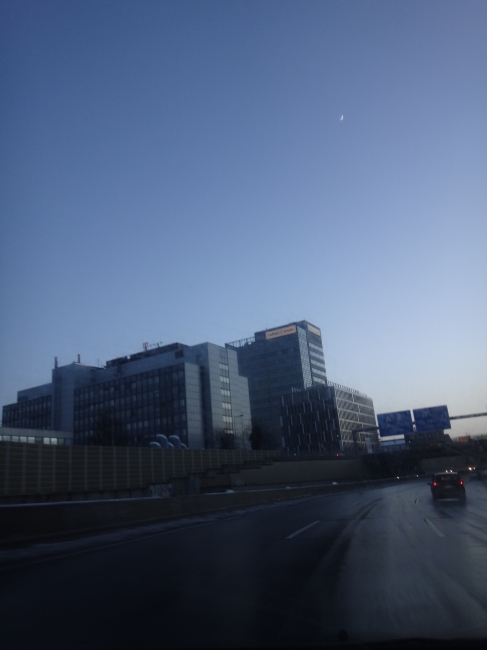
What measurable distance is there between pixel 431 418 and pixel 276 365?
126731mm

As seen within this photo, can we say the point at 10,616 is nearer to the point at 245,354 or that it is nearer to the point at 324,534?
the point at 324,534

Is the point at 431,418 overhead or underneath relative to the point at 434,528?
overhead

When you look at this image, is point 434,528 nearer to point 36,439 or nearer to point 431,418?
point 431,418

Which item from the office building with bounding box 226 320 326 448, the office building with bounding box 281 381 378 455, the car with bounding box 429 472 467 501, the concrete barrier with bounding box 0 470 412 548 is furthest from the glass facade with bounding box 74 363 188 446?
the concrete barrier with bounding box 0 470 412 548

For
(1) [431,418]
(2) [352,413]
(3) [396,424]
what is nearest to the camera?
(1) [431,418]

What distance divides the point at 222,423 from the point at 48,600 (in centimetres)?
11395


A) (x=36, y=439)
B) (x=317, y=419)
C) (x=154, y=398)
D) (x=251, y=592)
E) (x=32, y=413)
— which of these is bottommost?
(x=251, y=592)

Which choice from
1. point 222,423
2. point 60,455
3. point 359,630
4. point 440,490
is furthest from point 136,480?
point 222,423

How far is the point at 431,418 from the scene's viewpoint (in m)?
56.1

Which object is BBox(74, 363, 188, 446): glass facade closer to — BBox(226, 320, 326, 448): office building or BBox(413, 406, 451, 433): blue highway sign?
BBox(226, 320, 326, 448): office building

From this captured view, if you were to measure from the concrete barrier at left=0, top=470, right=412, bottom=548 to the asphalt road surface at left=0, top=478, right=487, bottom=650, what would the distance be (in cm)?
172

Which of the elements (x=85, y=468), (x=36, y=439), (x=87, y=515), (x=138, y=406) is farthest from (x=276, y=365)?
(x=87, y=515)

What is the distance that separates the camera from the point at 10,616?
7.43 m

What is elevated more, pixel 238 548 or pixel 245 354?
pixel 245 354
